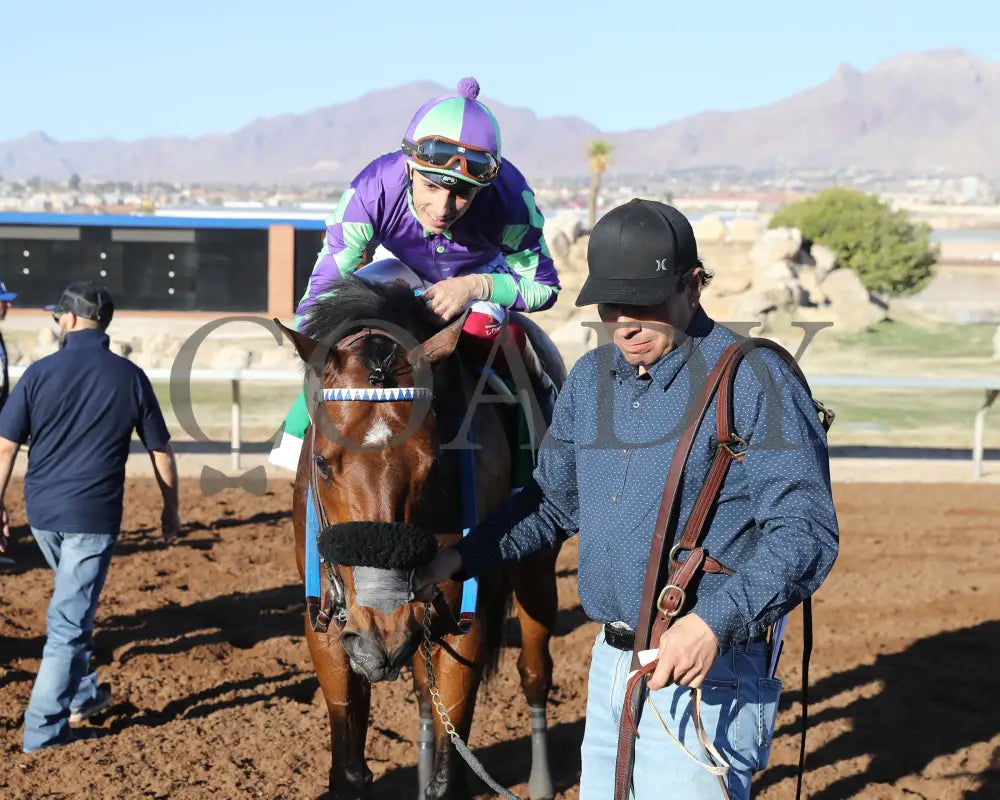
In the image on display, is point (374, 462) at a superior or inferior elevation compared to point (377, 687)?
superior

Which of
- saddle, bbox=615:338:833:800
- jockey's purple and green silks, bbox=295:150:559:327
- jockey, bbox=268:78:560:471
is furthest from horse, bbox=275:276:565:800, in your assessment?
saddle, bbox=615:338:833:800

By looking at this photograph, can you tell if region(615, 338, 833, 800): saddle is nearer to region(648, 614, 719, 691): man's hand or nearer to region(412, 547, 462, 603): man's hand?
region(648, 614, 719, 691): man's hand

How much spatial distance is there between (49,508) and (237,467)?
5351 mm

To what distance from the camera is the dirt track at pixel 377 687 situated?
468 centimetres

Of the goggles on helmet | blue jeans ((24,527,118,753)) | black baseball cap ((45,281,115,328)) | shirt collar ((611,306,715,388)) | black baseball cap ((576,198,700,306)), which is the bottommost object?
blue jeans ((24,527,118,753))

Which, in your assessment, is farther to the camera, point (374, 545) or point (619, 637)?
point (374, 545)

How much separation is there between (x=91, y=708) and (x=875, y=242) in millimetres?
36219

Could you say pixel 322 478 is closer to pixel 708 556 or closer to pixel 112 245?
pixel 708 556

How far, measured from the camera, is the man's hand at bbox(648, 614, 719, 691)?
240 centimetres

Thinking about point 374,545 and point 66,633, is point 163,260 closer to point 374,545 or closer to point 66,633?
point 66,633

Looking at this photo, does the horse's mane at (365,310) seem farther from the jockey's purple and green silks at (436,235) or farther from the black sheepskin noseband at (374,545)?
the black sheepskin noseband at (374,545)

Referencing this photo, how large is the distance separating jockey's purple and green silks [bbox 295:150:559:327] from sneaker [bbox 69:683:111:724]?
232cm

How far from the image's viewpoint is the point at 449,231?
4188 millimetres

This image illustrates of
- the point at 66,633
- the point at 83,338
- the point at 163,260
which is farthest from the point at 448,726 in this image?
the point at 163,260
